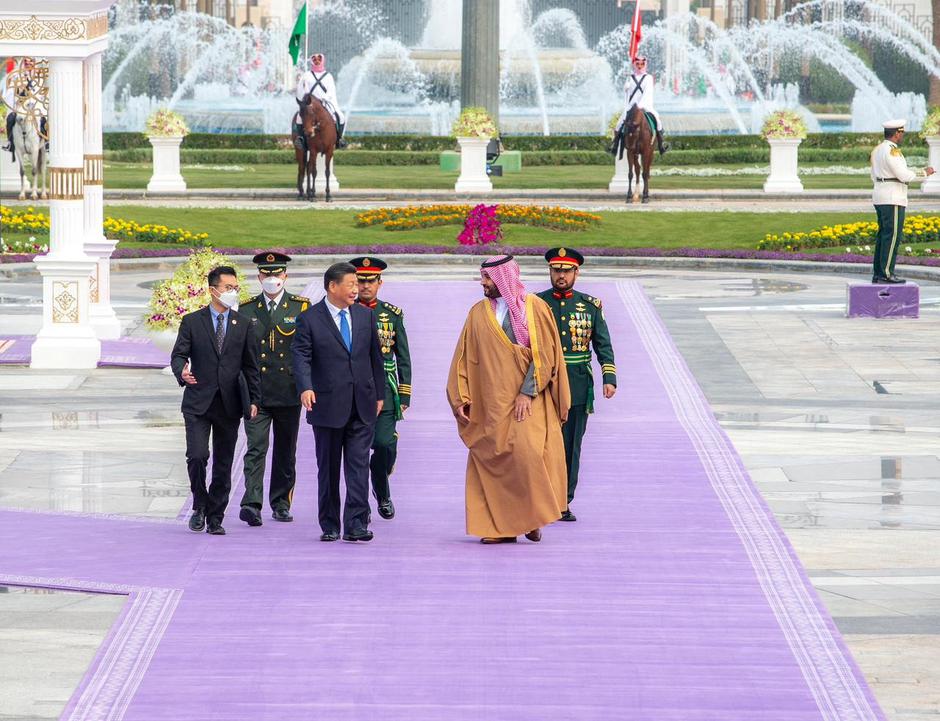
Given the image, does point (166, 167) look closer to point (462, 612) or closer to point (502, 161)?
point (502, 161)

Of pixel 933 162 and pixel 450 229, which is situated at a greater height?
pixel 933 162

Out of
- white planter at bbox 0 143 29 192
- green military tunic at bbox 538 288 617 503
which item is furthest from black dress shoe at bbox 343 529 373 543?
white planter at bbox 0 143 29 192

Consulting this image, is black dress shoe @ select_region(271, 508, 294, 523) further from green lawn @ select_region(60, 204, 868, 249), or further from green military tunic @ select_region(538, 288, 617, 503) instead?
green lawn @ select_region(60, 204, 868, 249)

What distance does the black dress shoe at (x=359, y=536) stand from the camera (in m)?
10.6

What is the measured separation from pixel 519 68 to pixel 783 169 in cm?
3138

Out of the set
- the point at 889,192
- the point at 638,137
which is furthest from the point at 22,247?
the point at 889,192

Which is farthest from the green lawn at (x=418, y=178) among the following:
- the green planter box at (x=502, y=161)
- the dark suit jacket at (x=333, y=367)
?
the dark suit jacket at (x=333, y=367)

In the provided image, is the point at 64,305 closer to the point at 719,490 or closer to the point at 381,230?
the point at 719,490

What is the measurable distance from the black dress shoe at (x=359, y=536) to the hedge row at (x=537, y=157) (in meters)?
35.3

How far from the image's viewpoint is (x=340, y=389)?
1055 cm

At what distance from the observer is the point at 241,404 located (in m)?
10.9

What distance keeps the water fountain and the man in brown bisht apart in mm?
43989

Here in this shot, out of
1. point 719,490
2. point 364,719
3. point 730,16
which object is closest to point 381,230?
point 719,490

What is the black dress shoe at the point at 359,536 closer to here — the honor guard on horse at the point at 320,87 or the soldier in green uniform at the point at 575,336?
the soldier in green uniform at the point at 575,336
